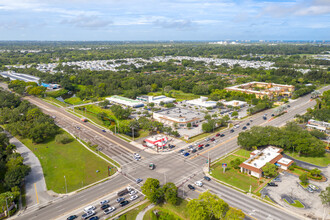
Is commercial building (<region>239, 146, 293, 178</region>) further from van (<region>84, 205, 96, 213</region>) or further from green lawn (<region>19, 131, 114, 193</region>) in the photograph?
van (<region>84, 205, 96, 213</region>)

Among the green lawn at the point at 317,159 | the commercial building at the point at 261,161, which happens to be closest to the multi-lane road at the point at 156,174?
the commercial building at the point at 261,161

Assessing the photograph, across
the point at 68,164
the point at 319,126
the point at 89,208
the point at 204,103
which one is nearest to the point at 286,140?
the point at 319,126

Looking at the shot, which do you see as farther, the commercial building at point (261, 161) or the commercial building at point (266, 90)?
the commercial building at point (266, 90)

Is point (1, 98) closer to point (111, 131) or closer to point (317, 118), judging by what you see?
point (111, 131)

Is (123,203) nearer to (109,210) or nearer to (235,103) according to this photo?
(109,210)

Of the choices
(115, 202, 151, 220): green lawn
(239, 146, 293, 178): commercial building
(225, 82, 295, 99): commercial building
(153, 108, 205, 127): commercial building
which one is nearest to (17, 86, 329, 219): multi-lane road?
(115, 202, 151, 220): green lawn

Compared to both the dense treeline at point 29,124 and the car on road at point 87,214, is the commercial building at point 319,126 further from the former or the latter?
the dense treeline at point 29,124
